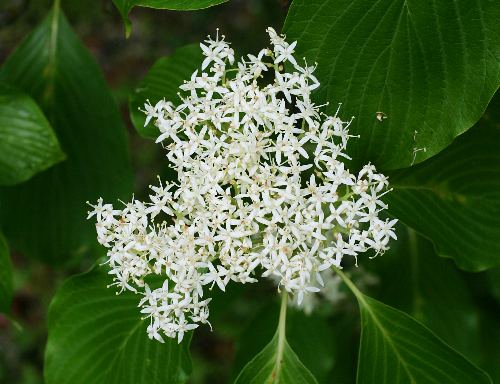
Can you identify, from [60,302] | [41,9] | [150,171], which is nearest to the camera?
[60,302]

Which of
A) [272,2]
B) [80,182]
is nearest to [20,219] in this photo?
[80,182]

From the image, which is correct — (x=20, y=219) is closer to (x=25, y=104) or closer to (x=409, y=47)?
(x=25, y=104)

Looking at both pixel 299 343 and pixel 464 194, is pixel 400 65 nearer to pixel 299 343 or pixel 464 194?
pixel 464 194

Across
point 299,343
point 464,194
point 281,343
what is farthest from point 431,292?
point 281,343

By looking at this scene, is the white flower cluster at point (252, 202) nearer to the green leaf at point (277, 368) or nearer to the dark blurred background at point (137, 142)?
the green leaf at point (277, 368)

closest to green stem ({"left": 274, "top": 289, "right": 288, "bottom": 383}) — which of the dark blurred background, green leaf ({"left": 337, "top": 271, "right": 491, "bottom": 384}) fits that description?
green leaf ({"left": 337, "top": 271, "right": 491, "bottom": 384})
